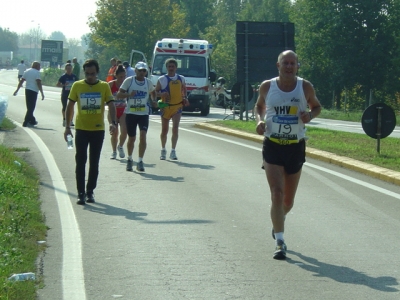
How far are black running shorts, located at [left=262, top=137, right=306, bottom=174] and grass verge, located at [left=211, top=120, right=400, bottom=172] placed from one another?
568 cm

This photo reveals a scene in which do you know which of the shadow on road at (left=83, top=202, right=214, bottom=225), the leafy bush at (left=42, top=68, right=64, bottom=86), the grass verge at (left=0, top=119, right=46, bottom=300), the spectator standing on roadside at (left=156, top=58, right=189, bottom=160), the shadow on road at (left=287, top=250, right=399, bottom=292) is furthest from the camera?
the leafy bush at (left=42, top=68, right=64, bottom=86)

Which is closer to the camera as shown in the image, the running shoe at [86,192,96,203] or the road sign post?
the running shoe at [86,192,96,203]

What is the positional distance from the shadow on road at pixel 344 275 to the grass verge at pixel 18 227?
224cm

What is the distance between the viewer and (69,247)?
743cm

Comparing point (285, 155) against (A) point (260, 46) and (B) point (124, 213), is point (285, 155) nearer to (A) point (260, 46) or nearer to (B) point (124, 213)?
(B) point (124, 213)

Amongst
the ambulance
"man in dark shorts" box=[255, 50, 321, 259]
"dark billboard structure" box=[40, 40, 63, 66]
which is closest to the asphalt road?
"man in dark shorts" box=[255, 50, 321, 259]

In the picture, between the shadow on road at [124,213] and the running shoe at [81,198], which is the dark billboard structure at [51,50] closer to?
the running shoe at [81,198]

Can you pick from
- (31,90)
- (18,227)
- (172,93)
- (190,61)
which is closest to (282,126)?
(18,227)

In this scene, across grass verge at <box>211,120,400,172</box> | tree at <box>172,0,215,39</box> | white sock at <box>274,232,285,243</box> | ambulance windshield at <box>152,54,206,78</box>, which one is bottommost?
white sock at <box>274,232,285,243</box>

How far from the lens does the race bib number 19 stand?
10.2 metres

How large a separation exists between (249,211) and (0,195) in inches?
113

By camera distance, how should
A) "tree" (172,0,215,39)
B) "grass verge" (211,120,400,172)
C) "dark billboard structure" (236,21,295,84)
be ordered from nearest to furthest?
"grass verge" (211,120,400,172), "dark billboard structure" (236,21,295,84), "tree" (172,0,215,39)

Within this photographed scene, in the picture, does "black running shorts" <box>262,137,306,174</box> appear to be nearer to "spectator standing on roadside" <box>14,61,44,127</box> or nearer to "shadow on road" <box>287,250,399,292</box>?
"shadow on road" <box>287,250,399,292</box>

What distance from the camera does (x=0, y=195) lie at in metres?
9.45
